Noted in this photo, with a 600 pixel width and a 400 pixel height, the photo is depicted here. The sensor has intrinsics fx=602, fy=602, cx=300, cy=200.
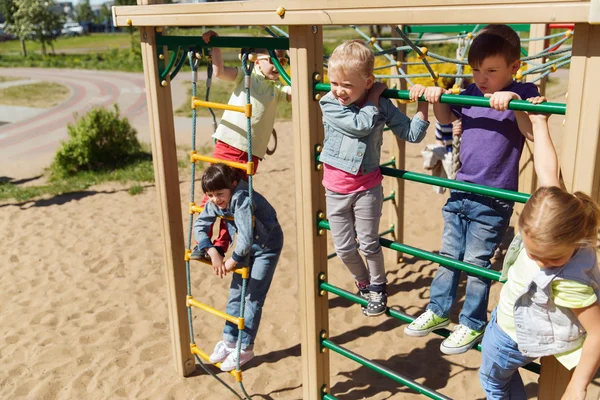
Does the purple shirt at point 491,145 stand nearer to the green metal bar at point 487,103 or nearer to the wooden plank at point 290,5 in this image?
the green metal bar at point 487,103

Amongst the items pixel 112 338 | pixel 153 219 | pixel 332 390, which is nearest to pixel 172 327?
pixel 112 338

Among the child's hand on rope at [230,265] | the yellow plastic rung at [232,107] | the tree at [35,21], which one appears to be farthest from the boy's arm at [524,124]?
the tree at [35,21]

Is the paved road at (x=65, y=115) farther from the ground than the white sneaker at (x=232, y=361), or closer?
closer

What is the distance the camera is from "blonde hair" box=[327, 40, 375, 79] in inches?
94.2

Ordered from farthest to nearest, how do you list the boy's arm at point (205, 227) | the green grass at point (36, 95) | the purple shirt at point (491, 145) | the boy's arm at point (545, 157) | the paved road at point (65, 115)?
the green grass at point (36, 95) → the paved road at point (65, 115) → the boy's arm at point (205, 227) → the purple shirt at point (491, 145) → the boy's arm at point (545, 157)

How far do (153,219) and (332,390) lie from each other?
11.7ft

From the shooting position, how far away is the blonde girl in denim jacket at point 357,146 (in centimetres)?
242

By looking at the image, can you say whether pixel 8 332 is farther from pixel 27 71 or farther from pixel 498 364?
pixel 27 71

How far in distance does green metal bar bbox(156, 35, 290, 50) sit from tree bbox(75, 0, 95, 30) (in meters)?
80.2

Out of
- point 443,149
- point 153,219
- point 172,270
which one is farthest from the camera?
point 153,219

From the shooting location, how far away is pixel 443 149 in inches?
211

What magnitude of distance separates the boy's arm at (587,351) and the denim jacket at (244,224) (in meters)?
1.74

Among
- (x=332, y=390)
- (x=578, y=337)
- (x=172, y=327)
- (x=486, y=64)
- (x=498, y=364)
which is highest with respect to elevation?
(x=486, y=64)

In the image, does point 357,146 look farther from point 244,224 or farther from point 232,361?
point 232,361
